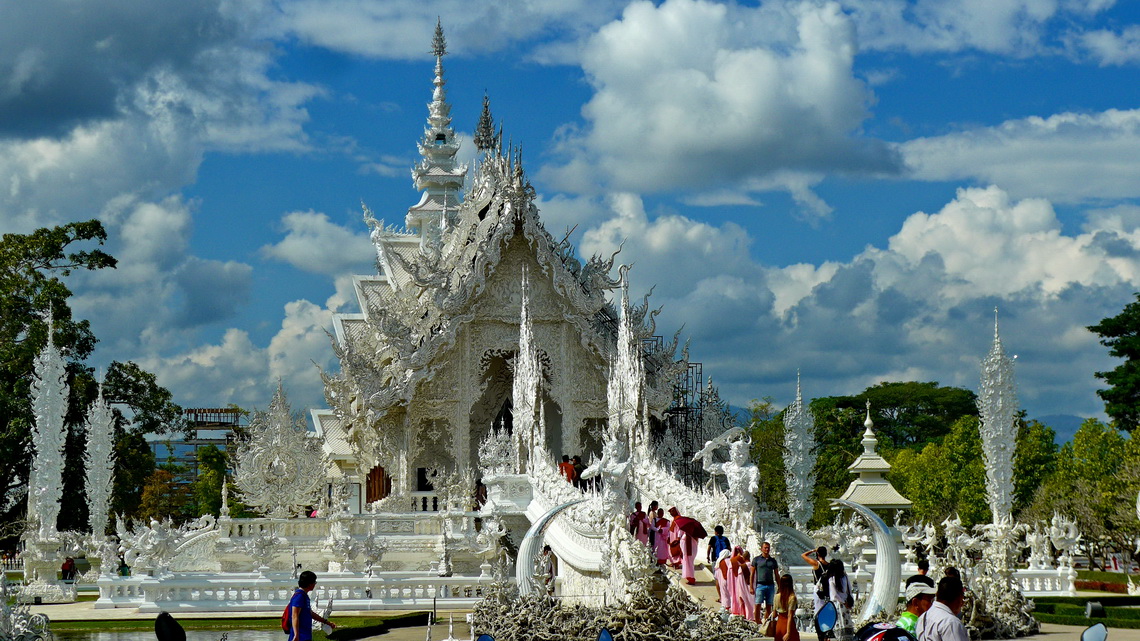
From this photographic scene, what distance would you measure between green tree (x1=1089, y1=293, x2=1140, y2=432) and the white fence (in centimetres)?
2274

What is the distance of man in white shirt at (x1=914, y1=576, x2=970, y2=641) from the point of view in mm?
7043

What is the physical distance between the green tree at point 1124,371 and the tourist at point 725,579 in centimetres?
2449

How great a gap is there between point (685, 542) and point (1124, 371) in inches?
970

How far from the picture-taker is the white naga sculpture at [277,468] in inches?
1133

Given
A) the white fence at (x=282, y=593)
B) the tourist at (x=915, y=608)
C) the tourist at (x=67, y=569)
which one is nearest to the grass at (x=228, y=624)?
the white fence at (x=282, y=593)

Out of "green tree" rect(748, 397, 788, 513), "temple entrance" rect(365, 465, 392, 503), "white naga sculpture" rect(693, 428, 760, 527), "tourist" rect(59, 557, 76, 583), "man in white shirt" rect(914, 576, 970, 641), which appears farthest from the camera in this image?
"green tree" rect(748, 397, 788, 513)

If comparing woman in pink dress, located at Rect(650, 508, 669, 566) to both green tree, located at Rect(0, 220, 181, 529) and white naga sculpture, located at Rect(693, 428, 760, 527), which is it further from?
green tree, located at Rect(0, 220, 181, 529)

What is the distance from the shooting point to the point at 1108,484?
27406 millimetres

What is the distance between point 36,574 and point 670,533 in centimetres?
1230

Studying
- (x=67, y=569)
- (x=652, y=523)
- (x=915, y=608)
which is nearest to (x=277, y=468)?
(x=67, y=569)

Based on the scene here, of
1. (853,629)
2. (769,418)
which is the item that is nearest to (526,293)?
(853,629)

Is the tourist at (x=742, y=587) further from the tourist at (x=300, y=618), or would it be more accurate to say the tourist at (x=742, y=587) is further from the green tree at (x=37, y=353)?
the green tree at (x=37, y=353)

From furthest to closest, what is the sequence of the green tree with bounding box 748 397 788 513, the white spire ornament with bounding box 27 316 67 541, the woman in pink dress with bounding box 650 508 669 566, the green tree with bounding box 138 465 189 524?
the green tree with bounding box 138 465 189 524
the green tree with bounding box 748 397 788 513
the white spire ornament with bounding box 27 316 67 541
the woman in pink dress with bounding box 650 508 669 566

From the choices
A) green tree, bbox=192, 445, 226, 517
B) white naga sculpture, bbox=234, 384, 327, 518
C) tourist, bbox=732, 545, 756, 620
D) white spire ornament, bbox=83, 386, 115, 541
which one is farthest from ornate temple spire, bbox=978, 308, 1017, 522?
green tree, bbox=192, 445, 226, 517
